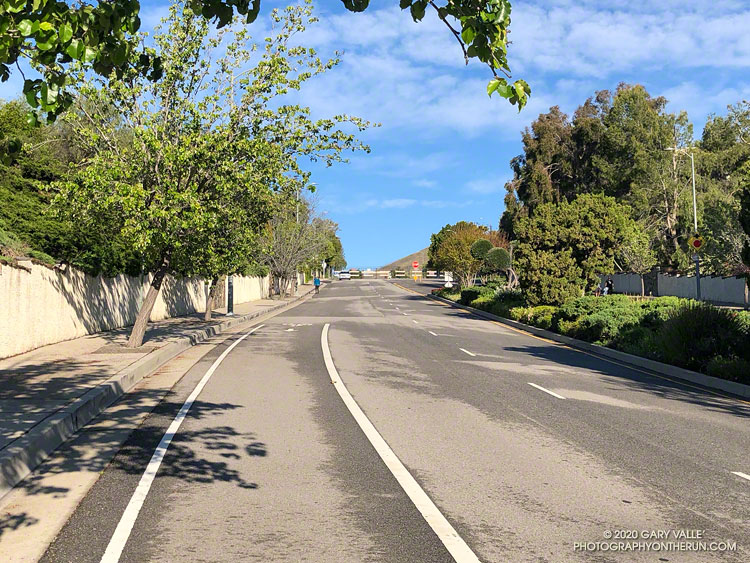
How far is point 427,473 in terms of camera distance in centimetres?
721

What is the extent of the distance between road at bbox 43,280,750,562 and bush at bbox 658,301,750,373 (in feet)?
6.64

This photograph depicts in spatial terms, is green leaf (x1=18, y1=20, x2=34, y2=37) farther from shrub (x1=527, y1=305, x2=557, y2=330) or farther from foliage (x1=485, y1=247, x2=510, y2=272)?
foliage (x1=485, y1=247, x2=510, y2=272)

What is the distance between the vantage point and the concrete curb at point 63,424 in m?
6.89

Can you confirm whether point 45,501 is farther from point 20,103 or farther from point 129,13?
point 20,103

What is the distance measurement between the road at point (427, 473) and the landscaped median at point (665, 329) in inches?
68.7

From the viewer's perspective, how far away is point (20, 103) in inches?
1184

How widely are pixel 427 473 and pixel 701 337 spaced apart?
11.5 meters

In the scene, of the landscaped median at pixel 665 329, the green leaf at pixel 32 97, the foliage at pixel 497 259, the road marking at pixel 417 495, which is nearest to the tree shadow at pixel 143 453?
the road marking at pixel 417 495

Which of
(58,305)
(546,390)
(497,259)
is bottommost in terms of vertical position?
(546,390)

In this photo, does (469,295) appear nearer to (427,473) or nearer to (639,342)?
(639,342)

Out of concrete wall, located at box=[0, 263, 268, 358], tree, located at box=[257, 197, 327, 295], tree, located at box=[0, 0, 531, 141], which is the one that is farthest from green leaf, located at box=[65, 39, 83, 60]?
tree, located at box=[257, 197, 327, 295]

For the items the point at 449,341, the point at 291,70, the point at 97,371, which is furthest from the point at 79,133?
the point at 449,341

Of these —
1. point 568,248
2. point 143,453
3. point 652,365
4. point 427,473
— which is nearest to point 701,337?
point 652,365

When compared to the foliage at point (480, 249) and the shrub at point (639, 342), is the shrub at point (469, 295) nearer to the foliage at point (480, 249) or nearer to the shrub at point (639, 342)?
the foliage at point (480, 249)
